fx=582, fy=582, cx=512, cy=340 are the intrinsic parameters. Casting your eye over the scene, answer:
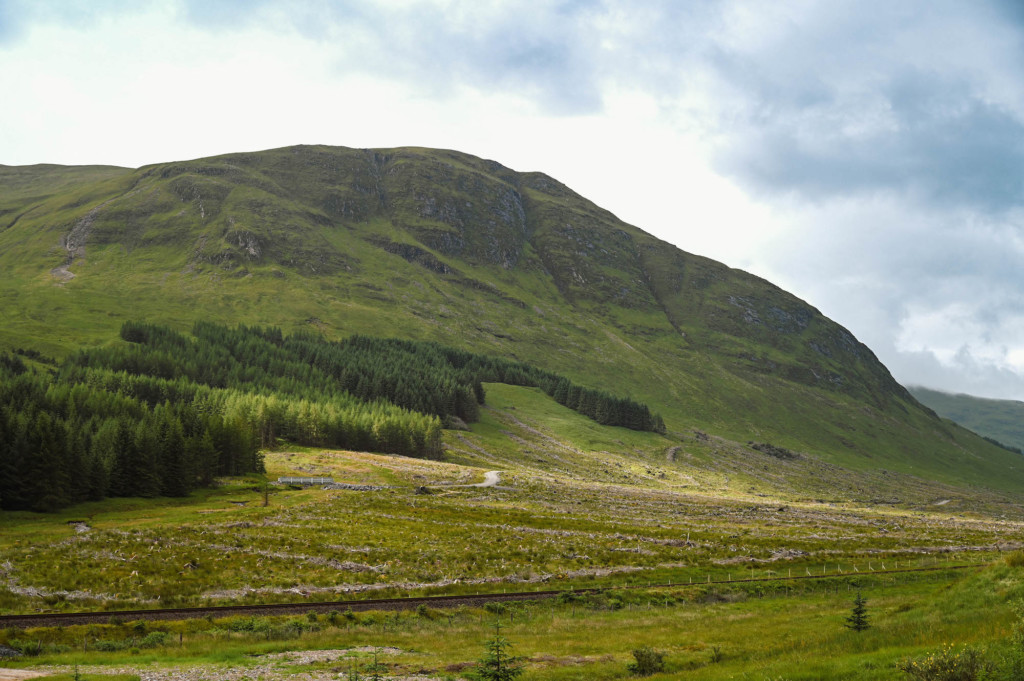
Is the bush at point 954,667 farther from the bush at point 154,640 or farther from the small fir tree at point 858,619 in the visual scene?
the bush at point 154,640

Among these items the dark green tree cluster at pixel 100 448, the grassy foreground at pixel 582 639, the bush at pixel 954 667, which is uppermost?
the bush at pixel 954 667

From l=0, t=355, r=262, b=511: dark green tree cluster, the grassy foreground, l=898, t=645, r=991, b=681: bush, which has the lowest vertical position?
l=0, t=355, r=262, b=511: dark green tree cluster

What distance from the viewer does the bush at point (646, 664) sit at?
84.3 ft

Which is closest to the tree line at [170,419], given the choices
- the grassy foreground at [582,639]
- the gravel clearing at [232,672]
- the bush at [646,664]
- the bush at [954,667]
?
the grassy foreground at [582,639]

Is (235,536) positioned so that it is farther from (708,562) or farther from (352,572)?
(708,562)

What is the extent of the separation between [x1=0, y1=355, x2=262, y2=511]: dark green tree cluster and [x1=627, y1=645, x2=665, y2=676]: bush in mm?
80866

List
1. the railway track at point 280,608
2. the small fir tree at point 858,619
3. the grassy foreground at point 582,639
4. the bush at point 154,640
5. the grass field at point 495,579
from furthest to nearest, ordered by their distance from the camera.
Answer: the railway track at point 280,608 < the bush at point 154,640 < the small fir tree at point 858,619 < the grass field at point 495,579 < the grassy foreground at point 582,639

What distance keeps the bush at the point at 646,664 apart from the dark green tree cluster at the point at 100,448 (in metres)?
80.9

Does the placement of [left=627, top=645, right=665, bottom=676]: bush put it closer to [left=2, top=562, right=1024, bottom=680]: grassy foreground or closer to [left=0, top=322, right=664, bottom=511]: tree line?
[left=2, top=562, right=1024, bottom=680]: grassy foreground

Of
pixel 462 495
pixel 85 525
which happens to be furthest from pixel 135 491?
pixel 462 495

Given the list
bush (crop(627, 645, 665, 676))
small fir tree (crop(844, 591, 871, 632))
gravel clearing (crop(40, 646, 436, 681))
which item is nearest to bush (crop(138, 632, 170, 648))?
gravel clearing (crop(40, 646, 436, 681))

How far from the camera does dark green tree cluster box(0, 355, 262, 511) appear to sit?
74.5 m

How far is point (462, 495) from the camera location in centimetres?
10650

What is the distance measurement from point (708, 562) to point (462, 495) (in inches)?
2111
